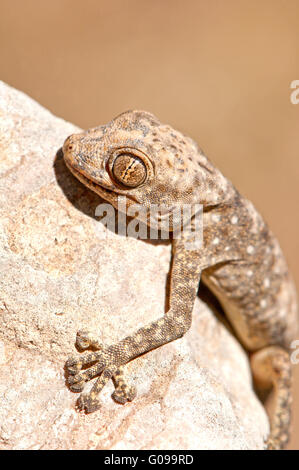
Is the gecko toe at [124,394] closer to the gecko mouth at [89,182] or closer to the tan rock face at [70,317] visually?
the tan rock face at [70,317]

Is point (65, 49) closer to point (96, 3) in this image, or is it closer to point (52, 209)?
point (96, 3)

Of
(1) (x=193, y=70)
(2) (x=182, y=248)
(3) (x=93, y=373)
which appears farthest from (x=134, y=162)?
(1) (x=193, y=70)

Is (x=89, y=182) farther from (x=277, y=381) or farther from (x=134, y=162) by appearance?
(x=277, y=381)

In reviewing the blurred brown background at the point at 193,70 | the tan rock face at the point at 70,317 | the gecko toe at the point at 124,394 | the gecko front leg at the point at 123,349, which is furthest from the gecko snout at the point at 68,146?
the blurred brown background at the point at 193,70

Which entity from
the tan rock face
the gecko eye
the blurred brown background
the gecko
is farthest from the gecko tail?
the blurred brown background

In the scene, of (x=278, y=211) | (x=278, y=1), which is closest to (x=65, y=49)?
(x=278, y=1)
